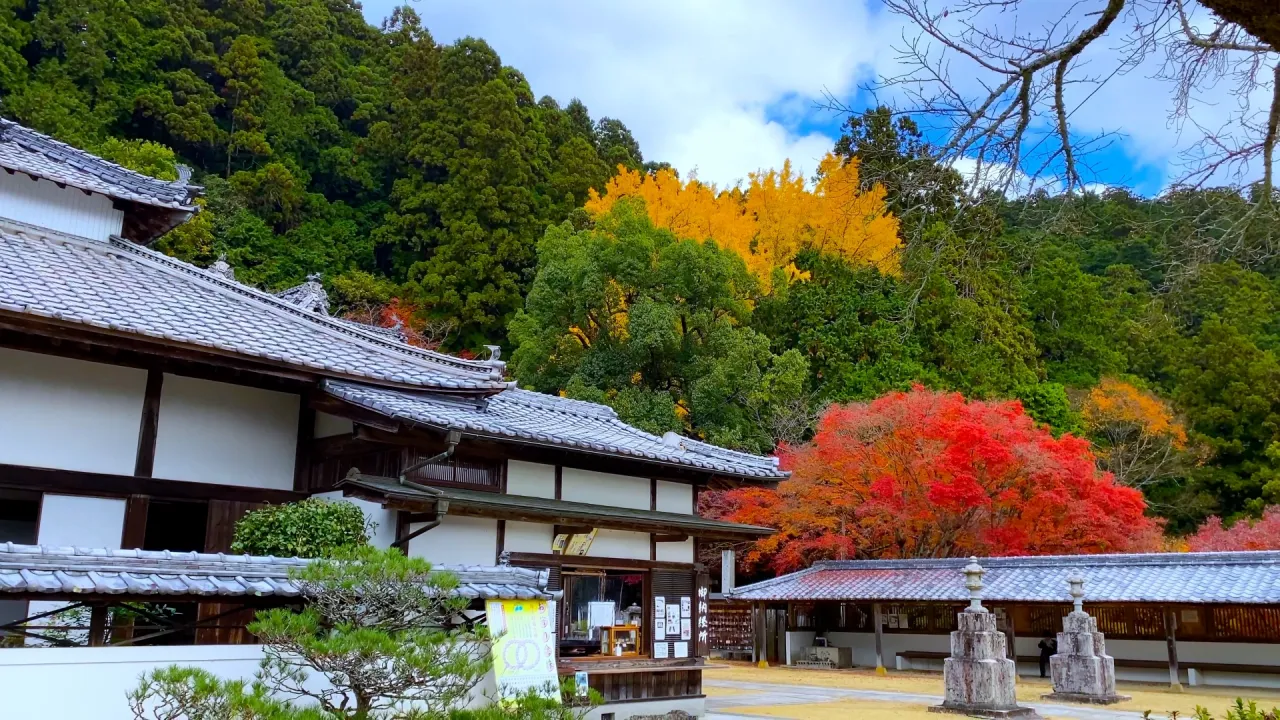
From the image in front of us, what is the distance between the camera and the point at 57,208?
510 inches

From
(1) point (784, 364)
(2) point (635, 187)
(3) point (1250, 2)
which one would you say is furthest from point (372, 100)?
(3) point (1250, 2)

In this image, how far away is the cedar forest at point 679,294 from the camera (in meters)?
29.1

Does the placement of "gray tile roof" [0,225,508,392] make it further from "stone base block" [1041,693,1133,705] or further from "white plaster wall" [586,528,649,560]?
"stone base block" [1041,693,1133,705]

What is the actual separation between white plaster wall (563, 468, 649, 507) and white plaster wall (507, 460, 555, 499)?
26 cm

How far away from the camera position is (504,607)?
9477 mm

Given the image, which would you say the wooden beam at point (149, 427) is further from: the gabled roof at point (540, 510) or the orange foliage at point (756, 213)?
the orange foliage at point (756, 213)

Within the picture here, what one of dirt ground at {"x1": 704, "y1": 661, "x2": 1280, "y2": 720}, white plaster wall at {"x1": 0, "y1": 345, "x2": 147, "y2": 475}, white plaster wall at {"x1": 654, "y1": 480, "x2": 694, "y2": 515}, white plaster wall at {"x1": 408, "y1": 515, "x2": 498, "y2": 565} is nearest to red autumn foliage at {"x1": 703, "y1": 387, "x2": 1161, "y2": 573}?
dirt ground at {"x1": 704, "y1": 661, "x2": 1280, "y2": 720}

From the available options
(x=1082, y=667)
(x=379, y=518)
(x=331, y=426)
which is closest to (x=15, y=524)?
(x=331, y=426)

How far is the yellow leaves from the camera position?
39.6 metres

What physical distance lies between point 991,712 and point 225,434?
1379cm

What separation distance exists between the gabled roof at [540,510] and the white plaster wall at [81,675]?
335 centimetres

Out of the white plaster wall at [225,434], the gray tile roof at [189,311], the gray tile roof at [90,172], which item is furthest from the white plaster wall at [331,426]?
the gray tile roof at [90,172]


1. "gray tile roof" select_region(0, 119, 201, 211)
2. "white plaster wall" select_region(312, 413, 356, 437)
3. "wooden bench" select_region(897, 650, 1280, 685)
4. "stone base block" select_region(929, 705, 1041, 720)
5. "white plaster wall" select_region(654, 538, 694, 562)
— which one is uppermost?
"gray tile roof" select_region(0, 119, 201, 211)

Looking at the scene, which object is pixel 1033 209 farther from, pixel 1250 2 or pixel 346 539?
pixel 346 539
